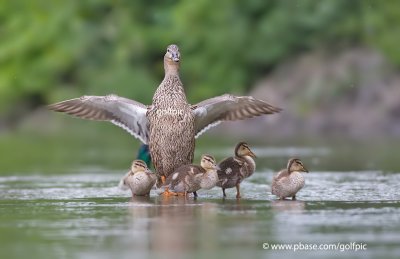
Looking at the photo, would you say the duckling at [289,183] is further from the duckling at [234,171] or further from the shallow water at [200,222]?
the duckling at [234,171]

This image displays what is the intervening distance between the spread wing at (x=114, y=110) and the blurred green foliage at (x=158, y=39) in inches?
723

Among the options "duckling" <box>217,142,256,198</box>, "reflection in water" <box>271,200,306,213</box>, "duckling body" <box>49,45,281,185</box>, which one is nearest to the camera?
"reflection in water" <box>271,200,306,213</box>

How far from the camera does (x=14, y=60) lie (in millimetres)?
41469

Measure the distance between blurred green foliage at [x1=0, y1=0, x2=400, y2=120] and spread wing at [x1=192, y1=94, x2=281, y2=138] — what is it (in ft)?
59.1

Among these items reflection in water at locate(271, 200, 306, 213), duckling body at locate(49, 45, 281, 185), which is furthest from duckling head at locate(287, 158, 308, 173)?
duckling body at locate(49, 45, 281, 185)

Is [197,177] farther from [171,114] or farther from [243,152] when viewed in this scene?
[243,152]

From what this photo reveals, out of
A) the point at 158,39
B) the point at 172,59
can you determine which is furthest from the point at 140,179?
the point at 158,39

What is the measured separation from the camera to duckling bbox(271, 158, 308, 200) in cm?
1180

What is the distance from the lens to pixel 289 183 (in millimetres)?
11797

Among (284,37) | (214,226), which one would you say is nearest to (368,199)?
(214,226)

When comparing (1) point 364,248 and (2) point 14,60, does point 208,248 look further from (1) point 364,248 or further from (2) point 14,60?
(2) point 14,60

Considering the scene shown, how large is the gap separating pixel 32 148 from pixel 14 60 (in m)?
17.0

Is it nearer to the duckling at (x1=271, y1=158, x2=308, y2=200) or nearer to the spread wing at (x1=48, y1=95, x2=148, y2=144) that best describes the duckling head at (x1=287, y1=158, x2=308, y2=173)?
the duckling at (x1=271, y1=158, x2=308, y2=200)

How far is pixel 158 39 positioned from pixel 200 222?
28.6 m
